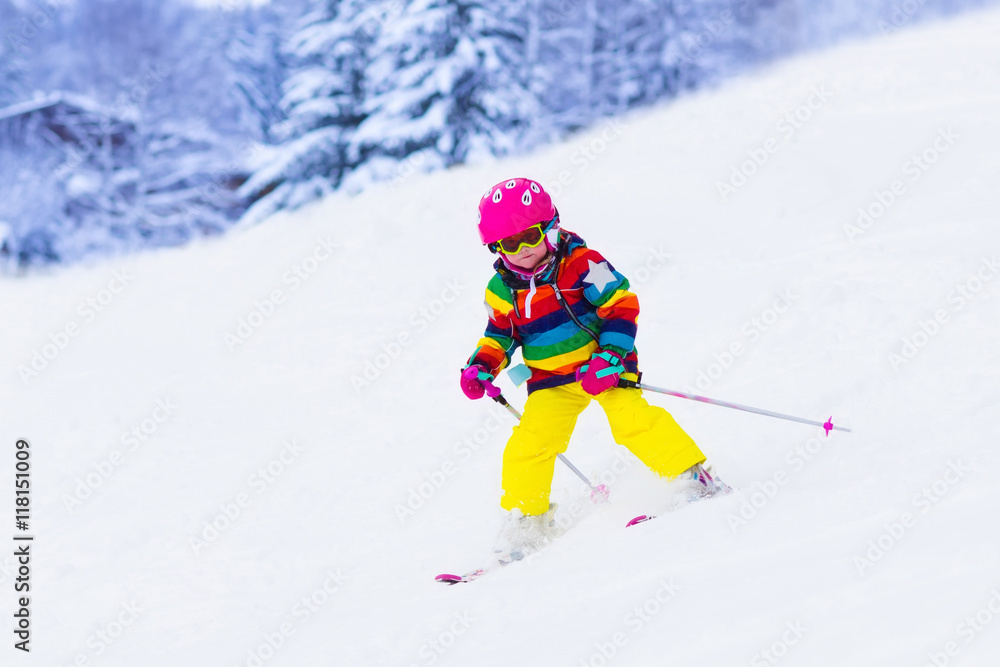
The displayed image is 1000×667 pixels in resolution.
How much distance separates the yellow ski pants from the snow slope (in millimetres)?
289

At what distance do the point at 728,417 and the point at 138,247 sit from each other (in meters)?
22.2

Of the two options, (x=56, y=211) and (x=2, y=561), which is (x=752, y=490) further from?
(x=56, y=211)

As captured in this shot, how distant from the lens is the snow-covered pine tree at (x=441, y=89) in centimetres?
1670

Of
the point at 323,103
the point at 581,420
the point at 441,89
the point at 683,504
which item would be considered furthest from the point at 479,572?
the point at 323,103

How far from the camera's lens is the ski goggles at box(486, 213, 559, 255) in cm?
388

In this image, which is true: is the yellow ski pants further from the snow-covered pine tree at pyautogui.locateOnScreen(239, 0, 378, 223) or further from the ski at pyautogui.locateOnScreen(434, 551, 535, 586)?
the snow-covered pine tree at pyautogui.locateOnScreen(239, 0, 378, 223)

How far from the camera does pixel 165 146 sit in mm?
25219

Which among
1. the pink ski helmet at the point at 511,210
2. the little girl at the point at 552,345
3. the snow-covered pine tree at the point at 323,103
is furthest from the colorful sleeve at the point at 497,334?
the snow-covered pine tree at the point at 323,103

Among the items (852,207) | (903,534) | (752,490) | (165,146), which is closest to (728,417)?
(752,490)

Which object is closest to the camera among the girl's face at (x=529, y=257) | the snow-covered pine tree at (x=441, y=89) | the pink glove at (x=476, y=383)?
the girl's face at (x=529, y=257)

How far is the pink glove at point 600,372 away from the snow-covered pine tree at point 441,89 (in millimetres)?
13376

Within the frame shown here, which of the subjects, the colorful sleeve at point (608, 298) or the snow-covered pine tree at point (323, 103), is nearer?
the colorful sleeve at point (608, 298)

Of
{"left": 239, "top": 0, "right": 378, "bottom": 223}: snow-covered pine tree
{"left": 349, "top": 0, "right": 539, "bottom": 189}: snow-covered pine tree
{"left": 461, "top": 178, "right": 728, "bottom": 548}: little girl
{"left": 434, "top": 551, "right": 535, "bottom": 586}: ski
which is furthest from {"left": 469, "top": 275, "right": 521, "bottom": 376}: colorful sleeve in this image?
{"left": 239, "top": 0, "right": 378, "bottom": 223}: snow-covered pine tree

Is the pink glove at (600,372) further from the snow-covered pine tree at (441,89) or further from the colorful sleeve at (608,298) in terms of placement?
the snow-covered pine tree at (441,89)
